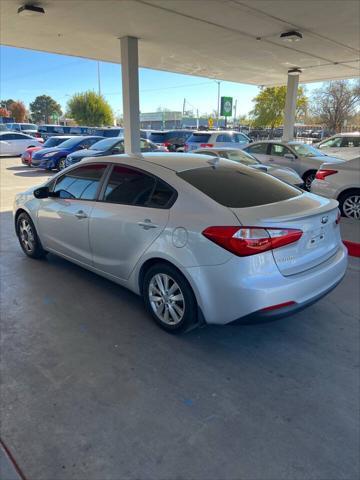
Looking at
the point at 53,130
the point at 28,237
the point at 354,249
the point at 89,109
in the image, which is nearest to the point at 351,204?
the point at 354,249

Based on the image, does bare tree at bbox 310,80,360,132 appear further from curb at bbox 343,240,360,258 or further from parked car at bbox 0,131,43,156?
curb at bbox 343,240,360,258

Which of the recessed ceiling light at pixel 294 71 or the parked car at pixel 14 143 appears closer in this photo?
the recessed ceiling light at pixel 294 71

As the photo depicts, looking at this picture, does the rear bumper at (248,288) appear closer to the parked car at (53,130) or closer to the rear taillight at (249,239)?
the rear taillight at (249,239)

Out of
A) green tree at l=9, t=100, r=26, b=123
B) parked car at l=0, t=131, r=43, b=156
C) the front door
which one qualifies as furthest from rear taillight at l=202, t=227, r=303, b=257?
green tree at l=9, t=100, r=26, b=123

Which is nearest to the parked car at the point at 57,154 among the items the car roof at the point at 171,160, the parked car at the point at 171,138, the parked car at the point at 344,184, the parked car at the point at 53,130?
the parked car at the point at 171,138

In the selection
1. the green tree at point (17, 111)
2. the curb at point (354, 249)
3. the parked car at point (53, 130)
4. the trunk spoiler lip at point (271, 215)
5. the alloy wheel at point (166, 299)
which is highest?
the green tree at point (17, 111)

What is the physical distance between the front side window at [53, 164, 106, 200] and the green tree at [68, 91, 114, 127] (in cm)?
4829

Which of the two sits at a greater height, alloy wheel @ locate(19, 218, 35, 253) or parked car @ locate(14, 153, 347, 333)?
parked car @ locate(14, 153, 347, 333)

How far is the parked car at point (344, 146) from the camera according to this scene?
13211 mm

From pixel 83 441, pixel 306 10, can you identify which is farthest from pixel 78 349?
pixel 306 10

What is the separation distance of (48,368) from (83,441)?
0.83m

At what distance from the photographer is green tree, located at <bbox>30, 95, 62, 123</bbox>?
91.4 meters

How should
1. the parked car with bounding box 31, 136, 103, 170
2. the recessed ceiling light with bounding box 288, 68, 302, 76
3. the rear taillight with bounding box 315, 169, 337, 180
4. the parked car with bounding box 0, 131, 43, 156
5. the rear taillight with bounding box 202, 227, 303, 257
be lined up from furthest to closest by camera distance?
the parked car with bounding box 0, 131, 43, 156 → the parked car with bounding box 31, 136, 103, 170 → the recessed ceiling light with bounding box 288, 68, 302, 76 → the rear taillight with bounding box 315, 169, 337, 180 → the rear taillight with bounding box 202, 227, 303, 257

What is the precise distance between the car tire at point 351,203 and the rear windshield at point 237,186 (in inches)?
151
